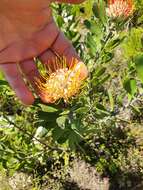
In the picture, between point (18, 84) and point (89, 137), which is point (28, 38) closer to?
point (18, 84)

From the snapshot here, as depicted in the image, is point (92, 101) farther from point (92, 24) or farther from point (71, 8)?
point (71, 8)

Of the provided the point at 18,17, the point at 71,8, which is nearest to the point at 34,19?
the point at 18,17

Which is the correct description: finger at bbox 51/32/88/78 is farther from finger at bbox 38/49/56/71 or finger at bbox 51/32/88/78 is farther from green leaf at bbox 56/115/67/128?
green leaf at bbox 56/115/67/128

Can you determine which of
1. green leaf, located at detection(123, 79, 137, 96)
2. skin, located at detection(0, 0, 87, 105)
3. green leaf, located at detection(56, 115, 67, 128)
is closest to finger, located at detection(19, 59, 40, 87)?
skin, located at detection(0, 0, 87, 105)

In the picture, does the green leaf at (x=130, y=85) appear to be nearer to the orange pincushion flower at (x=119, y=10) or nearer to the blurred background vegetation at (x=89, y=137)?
the blurred background vegetation at (x=89, y=137)

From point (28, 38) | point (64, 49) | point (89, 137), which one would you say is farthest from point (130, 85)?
point (89, 137)

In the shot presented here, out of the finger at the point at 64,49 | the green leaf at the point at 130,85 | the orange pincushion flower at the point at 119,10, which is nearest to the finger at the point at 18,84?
the finger at the point at 64,49
